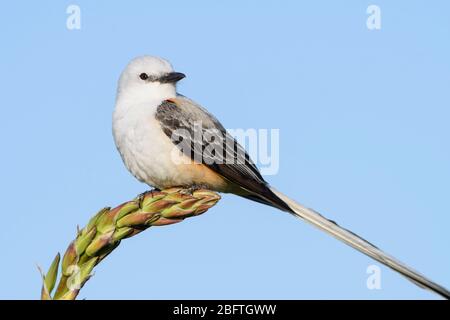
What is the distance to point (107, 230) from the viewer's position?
3.75 meters

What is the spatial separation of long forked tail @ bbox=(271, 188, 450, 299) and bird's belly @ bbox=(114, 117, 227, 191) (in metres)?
0.77

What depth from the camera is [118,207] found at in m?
3.99

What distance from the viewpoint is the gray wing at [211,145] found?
6551mm

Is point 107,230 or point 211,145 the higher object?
point 211,145

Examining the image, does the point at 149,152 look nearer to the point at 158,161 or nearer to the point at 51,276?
the point at 158,161

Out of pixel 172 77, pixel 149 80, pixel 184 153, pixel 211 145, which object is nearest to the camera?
pixel 184 153

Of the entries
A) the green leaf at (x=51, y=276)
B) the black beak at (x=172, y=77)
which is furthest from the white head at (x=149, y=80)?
the green leaf at (x=51, y=276)

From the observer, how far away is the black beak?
757 centimetres

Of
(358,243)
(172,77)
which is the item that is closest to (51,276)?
(358,243)

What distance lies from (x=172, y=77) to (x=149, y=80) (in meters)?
0.30

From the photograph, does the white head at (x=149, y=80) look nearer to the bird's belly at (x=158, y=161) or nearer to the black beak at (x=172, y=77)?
the black beak at (x=172, y=77)

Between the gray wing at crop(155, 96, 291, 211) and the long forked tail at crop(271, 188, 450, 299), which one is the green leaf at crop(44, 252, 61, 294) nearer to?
the long forked tail at crop(271, 188, 450, 299)

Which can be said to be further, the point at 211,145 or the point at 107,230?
the point at 211,145
